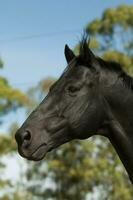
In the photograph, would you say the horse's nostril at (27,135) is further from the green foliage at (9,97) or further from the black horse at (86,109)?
the green foliage at (9,97)

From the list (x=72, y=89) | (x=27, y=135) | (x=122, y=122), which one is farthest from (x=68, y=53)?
(x=27, y=135)

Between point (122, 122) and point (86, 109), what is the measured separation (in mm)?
334

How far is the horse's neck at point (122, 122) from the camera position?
489 cm

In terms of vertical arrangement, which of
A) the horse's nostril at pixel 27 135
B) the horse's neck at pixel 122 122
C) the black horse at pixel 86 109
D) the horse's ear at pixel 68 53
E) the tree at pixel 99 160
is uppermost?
the horse's ear at pixel 68 53

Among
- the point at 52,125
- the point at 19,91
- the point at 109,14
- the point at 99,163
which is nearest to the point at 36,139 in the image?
the point at 52,125

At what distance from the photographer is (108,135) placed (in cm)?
502

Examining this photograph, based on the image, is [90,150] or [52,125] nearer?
[52,125]

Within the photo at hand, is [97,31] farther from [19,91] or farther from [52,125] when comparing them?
[52,125]

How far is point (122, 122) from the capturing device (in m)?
4.97

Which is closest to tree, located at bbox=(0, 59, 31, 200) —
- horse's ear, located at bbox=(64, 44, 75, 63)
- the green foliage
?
the green foliage

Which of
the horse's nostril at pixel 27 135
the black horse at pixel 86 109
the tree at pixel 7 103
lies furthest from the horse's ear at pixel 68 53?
the tree at pixel 7 103

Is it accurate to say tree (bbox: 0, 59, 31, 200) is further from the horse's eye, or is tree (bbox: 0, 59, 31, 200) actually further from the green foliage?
the horse's eye

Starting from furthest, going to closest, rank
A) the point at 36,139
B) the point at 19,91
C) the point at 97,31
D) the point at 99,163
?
the point at 97,31
the point at 99,163
the point at 19,91
the point at 36,139

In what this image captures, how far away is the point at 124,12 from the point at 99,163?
870cm
